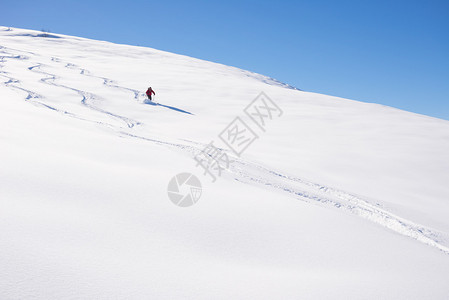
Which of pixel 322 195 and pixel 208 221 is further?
pixel 322 195

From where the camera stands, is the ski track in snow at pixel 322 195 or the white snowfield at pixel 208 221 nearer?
the white snowfield at pixel 208 221

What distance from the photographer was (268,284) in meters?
2.11

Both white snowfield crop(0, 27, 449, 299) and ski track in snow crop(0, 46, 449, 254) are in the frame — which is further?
ski track in snow crop(0, 46, 449, 254)

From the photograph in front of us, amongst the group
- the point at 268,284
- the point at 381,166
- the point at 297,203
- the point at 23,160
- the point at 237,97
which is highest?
the point at 237,97

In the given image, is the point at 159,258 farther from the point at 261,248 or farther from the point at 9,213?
the point at 9,213

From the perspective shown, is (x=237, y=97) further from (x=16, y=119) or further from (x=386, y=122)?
(x=16, y=119)

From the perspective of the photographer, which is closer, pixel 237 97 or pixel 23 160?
pixel 23 160

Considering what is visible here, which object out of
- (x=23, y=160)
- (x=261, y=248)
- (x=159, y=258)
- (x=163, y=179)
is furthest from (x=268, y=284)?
(x=23, y=160)

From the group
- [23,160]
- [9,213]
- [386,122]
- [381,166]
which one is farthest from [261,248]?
[386,122]

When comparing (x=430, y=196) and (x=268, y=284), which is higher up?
(x=430, y=196)

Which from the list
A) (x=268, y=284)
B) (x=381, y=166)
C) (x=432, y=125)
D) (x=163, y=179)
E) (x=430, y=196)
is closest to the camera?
(x=268, y=284)

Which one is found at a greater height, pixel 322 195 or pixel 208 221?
pixel 322 195

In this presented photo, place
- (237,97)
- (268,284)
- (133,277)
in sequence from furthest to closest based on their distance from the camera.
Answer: (237,97) → (268,284) → (133,277)

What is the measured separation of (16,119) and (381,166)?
7302 mm
